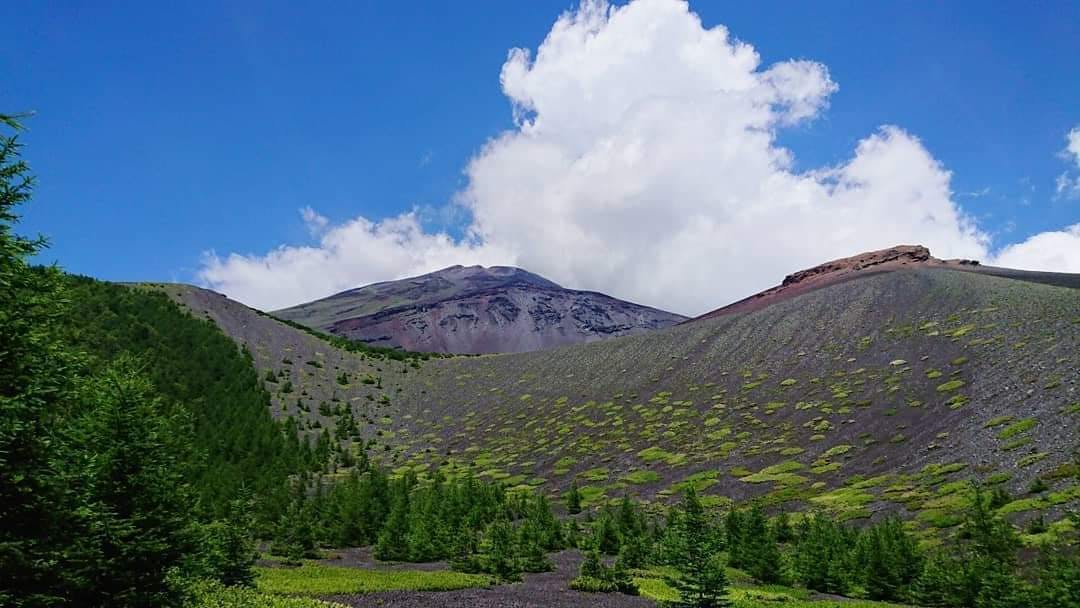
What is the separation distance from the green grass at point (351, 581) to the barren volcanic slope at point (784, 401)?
28322mm

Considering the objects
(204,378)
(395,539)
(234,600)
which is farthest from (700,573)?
(204,378)

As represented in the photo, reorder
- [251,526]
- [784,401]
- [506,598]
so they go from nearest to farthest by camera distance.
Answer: [506,598]
[251,526]
[784,401]

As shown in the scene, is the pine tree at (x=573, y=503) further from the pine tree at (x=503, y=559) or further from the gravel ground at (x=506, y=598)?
the gravel ground at (x=506, y=598)

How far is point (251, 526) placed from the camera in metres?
25.0

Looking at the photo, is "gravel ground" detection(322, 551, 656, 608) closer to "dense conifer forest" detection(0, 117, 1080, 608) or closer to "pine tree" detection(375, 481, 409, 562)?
"dense conifer forest" detection(0, 117, 1080, 608)

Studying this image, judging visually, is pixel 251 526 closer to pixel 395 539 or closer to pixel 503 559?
pixel 503 559

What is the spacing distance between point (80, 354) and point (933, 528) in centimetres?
4221

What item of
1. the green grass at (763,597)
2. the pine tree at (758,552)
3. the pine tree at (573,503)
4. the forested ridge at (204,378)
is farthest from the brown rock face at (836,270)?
the green grass at (763,597)

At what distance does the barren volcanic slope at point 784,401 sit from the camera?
4762cm

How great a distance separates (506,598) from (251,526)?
10641mm

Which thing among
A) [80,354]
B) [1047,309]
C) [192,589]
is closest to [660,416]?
[1047,309]

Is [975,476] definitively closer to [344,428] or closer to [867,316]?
[867,316]

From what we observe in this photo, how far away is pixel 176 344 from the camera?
84375mm

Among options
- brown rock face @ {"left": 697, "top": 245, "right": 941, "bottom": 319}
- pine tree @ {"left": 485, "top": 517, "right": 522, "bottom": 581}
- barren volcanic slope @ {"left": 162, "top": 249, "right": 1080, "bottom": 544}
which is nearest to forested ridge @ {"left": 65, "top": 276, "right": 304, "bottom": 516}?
barren volcanic slope @ {"left": 162, "top": 249, "right": 1080, "bottom": 544}
